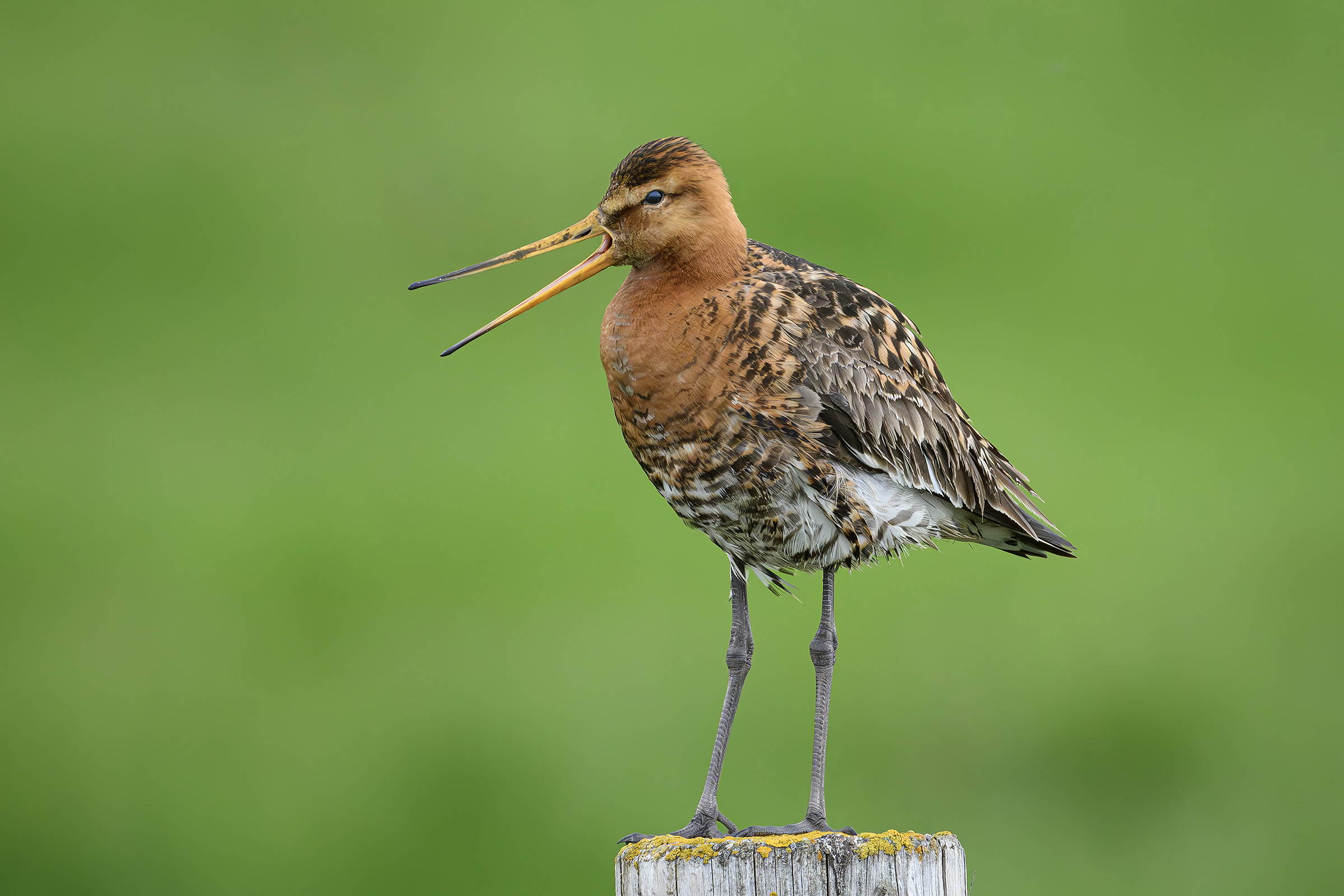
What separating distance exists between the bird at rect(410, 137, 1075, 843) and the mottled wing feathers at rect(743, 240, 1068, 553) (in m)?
0.01

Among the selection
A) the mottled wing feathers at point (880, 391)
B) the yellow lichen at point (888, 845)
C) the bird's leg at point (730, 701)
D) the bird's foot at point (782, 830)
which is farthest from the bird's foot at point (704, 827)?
the mottled wing feathers at point (880, 391)

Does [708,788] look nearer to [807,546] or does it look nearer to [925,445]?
[807,546]

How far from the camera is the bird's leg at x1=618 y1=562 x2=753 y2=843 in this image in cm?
549

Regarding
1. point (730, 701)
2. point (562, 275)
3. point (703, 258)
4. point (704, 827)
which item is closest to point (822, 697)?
point (730, 701)

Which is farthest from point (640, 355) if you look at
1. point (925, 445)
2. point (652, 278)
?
point (925, 445)

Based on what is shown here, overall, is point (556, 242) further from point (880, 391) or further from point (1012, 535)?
point (1012, 535)

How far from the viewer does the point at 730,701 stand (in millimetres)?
5934

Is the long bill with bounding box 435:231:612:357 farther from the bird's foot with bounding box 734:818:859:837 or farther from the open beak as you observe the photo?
the bird's foot with bounding box 734:818:859:837

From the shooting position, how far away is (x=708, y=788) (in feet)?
18.5

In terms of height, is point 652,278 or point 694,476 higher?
point 652,278

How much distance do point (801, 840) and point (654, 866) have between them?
57cm

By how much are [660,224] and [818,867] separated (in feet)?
8.93

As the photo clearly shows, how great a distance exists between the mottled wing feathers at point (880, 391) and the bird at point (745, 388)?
0.4 inches

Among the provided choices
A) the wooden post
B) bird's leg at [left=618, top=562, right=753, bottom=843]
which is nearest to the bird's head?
bird's leg at [left=618, top=562, right=753, bottom=843]
